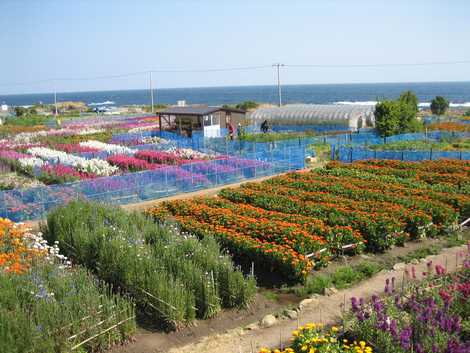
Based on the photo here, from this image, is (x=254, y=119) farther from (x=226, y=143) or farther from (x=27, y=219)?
Answer: (x=27, y=219)

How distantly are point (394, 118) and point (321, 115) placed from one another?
986 cm

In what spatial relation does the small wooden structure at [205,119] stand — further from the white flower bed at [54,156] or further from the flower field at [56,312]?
the flower field at [56,312]

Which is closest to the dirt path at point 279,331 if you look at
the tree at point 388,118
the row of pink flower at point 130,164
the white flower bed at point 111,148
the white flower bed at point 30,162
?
the row of pink flower at point 130,164

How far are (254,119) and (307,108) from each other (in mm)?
5347

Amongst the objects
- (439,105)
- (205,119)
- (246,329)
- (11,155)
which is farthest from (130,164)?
(439,105)

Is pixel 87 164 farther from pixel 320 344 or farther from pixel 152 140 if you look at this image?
pixel 320 344

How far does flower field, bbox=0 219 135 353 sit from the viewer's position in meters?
7.43

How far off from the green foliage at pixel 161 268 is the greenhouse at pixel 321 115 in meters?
31.5

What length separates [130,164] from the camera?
24.4 meters

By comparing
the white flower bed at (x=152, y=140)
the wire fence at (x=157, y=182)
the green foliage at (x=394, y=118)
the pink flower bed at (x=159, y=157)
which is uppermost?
the green foliage at (x=394, y=118)

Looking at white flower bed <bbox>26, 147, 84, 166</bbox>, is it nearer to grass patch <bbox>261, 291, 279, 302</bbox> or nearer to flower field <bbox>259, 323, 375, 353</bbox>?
grass patch <bbox>261, 291, 279, 302</bbox>

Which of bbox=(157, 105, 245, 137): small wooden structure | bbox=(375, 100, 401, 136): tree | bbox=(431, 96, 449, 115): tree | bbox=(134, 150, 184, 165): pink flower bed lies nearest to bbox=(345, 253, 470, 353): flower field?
bbox=(134, 150, 184, 165): pink flower bed

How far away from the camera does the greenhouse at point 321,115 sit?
41500mm

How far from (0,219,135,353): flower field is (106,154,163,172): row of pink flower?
14442mm
